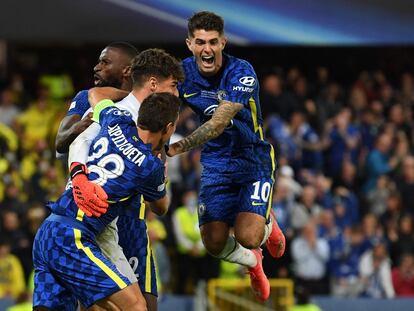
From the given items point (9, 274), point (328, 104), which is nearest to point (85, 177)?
point (9, 274)

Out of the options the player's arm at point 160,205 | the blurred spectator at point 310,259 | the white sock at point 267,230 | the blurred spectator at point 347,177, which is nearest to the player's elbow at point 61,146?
the player's arm at point 160,205

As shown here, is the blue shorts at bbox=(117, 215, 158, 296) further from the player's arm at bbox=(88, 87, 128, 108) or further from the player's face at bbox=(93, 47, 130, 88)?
the player's face at bbox=(93, 47, 130, 88)

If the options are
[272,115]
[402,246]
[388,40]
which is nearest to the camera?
[402,246]

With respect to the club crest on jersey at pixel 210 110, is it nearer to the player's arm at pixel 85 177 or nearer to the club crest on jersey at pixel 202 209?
the club crest on jersey at pixel 202 209

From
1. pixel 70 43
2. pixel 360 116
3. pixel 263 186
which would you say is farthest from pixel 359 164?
pixel 263 186

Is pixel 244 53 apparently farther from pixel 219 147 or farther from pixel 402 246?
pixel 219 147

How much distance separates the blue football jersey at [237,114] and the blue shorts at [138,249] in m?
1.04

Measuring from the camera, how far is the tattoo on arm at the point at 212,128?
343 inches

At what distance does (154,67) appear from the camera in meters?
8.37

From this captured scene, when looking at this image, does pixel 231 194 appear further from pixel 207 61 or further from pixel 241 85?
pixel 207 61

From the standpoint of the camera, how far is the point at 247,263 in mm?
9812

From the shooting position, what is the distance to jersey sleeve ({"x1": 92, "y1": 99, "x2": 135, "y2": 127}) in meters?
8.15

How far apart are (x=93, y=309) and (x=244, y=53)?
43.3 ft

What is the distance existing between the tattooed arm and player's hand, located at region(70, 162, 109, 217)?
73cm
